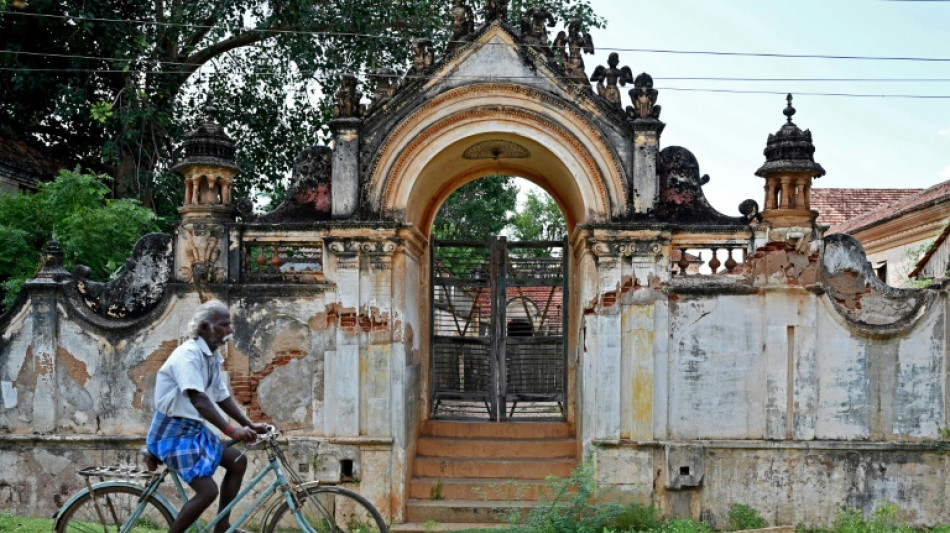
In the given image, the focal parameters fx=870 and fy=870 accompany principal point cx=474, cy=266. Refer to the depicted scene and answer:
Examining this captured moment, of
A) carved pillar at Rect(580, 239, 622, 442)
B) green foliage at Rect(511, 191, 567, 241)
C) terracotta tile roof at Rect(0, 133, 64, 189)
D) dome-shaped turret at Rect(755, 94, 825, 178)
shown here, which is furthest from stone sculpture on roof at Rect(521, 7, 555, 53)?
green foliage at Rect(511, 191, 567, 241)

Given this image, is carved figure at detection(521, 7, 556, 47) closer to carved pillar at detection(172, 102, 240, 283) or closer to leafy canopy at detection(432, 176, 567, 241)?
carved pillar at detection(172, 102, 240, 283)

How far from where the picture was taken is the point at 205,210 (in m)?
9.48

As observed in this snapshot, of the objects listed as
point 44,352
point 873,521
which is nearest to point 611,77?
point 873,521

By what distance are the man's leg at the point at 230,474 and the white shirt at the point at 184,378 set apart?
1.07 feet

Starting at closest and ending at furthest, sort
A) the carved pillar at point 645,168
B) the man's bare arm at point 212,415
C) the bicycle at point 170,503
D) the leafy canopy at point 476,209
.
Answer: the man's bare arm at point 212,415, the bicycle at point 170,503, the carved pillar at point 645,168, the leafy canopy at point 476,209

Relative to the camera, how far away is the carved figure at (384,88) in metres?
9.59

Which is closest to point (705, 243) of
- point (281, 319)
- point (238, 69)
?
point (281, 319)

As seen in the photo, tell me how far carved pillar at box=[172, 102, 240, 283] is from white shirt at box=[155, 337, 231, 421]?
3.79 m

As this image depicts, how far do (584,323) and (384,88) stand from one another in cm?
346

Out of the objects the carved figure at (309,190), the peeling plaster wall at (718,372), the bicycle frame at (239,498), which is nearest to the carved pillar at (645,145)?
the peeling plaster wall at (718,372)

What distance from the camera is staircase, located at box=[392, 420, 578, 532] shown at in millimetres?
9703

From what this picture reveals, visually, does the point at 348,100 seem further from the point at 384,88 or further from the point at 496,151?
the point at 496,151

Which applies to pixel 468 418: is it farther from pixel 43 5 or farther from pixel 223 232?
pixel 43 5

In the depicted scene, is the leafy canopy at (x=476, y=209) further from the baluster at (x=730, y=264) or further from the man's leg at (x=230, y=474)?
the man's leg at (x=230, y=474)
